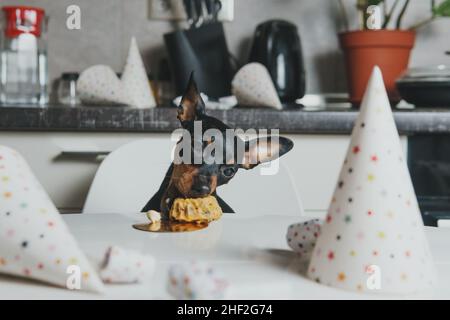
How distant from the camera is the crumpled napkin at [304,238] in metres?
0.57

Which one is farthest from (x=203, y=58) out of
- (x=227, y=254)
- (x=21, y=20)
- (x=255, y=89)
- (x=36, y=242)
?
(x=36, y=242)

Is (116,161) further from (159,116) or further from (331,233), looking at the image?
(331,233)

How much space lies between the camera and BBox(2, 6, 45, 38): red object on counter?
1.66 meters

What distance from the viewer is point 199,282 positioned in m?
0.43

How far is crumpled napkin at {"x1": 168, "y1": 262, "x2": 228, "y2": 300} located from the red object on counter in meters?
1.41

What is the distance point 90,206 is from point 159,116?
0.34 metres

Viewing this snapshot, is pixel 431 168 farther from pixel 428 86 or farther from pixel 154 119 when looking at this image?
pixel 154 119

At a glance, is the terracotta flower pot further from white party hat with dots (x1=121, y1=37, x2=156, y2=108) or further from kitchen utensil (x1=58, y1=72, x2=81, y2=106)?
kitchen utensil (x1=58, y1=72, x2=81, y2=106)

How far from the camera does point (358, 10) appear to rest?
187 cm

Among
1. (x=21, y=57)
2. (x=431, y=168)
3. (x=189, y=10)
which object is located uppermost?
(x=189, y=10)

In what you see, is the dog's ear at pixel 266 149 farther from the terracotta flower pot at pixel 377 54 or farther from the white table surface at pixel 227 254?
the terracotta flower pot at pixel 377 54

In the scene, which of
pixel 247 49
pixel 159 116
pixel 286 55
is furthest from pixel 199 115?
pixel 247 49

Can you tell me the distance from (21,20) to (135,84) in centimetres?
37

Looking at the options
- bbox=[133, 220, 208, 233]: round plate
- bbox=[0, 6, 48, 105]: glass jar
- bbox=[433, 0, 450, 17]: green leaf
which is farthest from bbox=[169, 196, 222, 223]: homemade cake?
bbox=[433, 0, 450, 17]: green leaf
